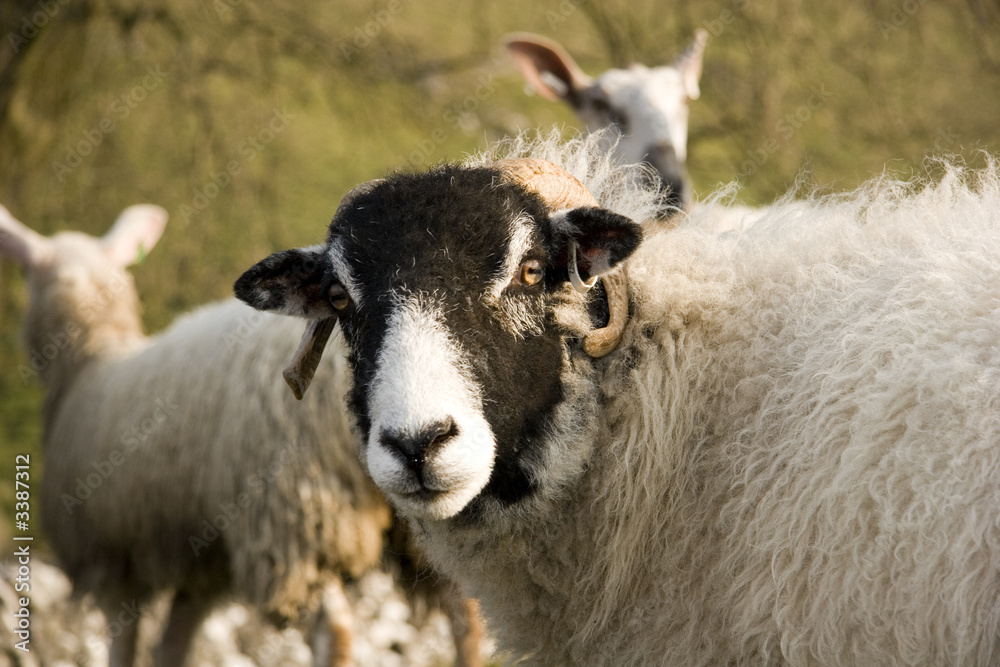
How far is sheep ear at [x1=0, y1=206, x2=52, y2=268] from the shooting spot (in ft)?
Result: 16.8

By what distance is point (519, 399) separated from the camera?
83.4 inches

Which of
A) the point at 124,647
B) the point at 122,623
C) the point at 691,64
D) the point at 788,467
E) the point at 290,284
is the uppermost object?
the point at 691,64

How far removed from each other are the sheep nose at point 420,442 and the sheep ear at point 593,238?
0.60 m

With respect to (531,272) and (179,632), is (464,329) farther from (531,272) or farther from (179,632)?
(179,632)

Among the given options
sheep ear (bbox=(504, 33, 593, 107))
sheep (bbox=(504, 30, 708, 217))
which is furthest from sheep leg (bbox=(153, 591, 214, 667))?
sheep ear (bbox=(504, 33, 593, 107))

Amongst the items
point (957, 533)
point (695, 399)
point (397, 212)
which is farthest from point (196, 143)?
point (957, 533)

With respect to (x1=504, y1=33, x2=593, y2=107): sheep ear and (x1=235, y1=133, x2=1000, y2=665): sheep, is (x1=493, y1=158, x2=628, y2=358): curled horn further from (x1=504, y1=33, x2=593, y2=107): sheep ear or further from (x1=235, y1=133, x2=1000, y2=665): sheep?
(x1=504, y1=33, x2=593, y2=107): sheep ear

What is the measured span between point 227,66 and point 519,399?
4.80 m

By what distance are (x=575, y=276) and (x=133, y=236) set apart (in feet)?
14.0

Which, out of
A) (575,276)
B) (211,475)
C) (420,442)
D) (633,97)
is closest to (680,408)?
(575,276)

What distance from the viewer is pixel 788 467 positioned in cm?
201

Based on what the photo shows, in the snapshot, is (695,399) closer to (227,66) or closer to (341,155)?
(227,66)

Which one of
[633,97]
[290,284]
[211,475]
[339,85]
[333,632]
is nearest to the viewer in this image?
[290,284]

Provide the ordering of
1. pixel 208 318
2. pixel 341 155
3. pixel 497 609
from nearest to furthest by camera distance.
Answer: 1. pixel 497 609
2. pixel 208 318
3. pixel 341 155
